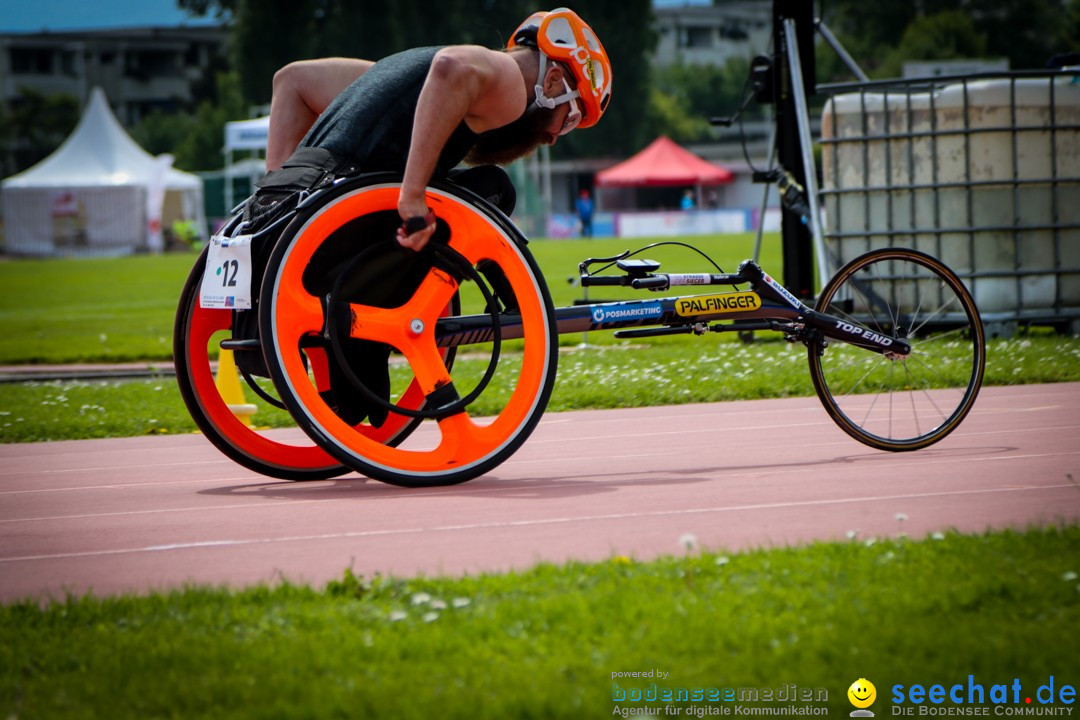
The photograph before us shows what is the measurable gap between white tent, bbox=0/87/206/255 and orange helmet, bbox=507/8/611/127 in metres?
49.3

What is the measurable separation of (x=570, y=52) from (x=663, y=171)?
2298 inches

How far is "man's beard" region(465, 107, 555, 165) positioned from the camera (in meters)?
6.10

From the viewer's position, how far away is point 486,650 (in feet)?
11.5

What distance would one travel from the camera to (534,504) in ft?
17.9

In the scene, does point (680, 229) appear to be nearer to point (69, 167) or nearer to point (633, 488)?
point (69, 167)

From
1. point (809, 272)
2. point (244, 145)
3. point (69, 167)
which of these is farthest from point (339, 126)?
point (69, 167)

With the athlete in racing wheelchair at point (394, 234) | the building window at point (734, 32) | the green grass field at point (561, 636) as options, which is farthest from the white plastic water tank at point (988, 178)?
the building window at point (734, 32)

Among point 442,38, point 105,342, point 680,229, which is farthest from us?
point 442,38

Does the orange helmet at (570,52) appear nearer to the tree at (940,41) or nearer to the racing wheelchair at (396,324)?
the racing wheelchair at (396,324)

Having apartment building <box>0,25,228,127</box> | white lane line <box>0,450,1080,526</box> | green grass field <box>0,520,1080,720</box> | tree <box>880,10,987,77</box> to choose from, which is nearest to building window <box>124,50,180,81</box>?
apartment building <box>0,25,228,127</box>

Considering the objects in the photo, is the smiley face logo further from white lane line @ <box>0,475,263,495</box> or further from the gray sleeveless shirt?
white lane line @ <box>0,475,263,495</box>

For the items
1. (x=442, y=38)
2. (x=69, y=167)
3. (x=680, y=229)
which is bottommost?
(x=680, y=229)

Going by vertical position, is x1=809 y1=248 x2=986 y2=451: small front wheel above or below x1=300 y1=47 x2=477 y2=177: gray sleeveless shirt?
below

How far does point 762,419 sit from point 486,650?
4557 millimetres
